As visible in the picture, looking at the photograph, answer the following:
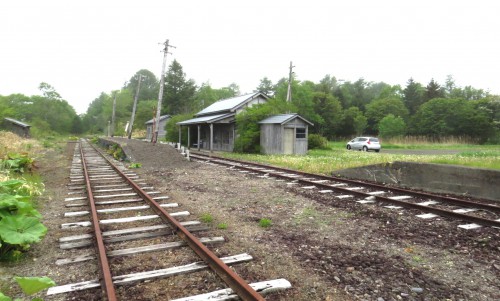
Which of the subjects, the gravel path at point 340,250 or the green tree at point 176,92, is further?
the green tree at point 176,92

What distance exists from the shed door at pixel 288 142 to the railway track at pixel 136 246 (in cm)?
1596

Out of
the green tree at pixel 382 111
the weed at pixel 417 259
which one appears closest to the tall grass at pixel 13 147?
the weed at pixel 417 259

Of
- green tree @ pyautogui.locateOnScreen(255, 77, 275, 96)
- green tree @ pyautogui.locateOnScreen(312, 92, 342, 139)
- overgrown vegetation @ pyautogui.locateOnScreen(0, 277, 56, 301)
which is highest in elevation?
green tree @ pyautogui.locateOnScreen(255, 77, 275, 96)

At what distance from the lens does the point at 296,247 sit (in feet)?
14.9

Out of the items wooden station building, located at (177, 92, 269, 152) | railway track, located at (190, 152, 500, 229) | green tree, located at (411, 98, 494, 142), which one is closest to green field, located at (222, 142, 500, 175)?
railway track, located at (190, 152, 500, 229)

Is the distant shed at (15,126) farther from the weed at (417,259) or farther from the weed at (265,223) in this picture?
the weed at (417,259)

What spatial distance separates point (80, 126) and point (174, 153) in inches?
3650

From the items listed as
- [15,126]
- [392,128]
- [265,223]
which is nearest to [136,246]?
[265,223]

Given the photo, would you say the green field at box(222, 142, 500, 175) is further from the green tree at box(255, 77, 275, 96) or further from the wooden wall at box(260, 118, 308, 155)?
the green tree at box(255, 77, 275, 96)

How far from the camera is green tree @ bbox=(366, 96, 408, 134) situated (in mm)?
52656

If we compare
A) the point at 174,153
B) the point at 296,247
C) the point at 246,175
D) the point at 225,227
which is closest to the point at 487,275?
the point at 296,247

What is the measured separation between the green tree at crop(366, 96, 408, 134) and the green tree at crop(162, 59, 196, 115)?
37144 mm

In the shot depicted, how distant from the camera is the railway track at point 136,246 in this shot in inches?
126

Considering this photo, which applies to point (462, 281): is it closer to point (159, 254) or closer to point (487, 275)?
point (487, 275)
